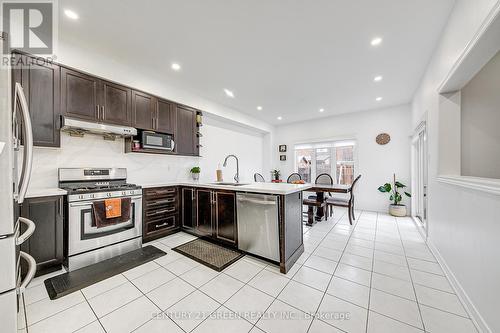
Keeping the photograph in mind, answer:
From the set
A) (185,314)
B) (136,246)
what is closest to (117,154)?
(136,246)

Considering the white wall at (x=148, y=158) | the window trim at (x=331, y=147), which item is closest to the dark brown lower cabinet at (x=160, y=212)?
the white wall at (x=148, y=158)

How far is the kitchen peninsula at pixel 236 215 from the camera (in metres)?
2.17

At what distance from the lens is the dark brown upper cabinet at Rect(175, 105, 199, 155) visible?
364 cm

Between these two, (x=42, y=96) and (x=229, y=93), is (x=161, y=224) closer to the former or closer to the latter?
(x=42, y=96)

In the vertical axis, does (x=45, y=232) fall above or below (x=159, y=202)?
below

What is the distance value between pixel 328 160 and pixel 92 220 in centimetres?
577

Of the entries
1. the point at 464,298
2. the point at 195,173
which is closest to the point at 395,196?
the point at 464,298

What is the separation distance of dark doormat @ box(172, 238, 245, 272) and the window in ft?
14.3

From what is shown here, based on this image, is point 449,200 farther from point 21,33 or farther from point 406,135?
point 21,33

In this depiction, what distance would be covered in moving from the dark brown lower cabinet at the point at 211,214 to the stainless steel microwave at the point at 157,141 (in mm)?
846

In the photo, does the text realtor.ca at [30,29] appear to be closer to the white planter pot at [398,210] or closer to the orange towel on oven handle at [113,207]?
the orange towel on oven handle at [113,207]

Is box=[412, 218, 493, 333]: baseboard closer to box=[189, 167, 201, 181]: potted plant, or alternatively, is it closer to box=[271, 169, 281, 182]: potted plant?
box=[189, 167, 201, 181]: potted plant

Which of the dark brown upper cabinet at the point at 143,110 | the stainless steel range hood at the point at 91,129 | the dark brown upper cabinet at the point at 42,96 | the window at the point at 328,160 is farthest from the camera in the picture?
the window at the point at 328,160

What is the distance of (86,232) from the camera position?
7.39ft
